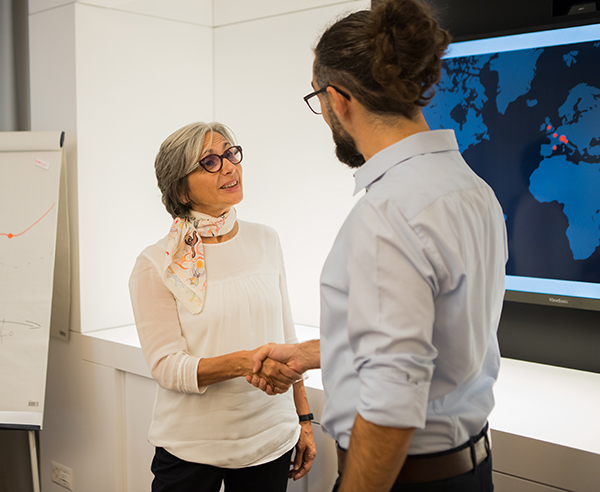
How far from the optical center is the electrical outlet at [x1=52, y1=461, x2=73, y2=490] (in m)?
2.83

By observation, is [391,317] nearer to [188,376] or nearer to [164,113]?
[188,376]

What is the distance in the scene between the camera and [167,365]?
60.4 inches

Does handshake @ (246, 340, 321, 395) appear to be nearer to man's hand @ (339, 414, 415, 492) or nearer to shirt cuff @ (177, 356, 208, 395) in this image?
shirt cuff @ (177, 356, 208, 395)

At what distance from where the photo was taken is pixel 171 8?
3.01 metres

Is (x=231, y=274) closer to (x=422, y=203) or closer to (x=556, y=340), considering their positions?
(x=422, y=203)

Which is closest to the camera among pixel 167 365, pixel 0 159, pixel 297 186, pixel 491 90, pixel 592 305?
pixel 167 365

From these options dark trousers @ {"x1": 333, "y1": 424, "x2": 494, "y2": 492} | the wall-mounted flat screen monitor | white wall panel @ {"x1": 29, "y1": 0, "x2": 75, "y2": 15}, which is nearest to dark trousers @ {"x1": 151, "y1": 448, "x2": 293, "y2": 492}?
dark trousers @ {"x1": 333, "y1": 424, "x2": 494, "y2": 492}

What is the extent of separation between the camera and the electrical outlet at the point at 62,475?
9.29 feet

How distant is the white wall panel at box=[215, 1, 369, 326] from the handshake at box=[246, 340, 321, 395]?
1.39 metres

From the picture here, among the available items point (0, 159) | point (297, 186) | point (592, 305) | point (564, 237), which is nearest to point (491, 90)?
point (564, 237)

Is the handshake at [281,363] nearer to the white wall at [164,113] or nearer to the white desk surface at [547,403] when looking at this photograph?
the white desk surface at [547,403]

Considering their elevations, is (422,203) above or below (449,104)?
below

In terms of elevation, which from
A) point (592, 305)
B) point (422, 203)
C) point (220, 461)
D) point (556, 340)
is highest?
point (422, 203)

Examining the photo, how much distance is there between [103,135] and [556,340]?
7.46 ft
